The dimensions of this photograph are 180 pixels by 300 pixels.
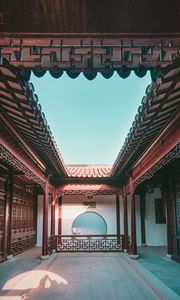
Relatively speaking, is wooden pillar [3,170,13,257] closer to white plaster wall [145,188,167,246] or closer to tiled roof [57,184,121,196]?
tiled roof [57,184,121,196]

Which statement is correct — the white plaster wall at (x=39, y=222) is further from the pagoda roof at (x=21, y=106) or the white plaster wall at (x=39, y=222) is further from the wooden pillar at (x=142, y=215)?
the pagoda roof at (x=21, y=106)

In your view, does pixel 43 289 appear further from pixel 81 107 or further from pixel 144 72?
pixel 81 107

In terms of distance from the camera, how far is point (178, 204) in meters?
8.34

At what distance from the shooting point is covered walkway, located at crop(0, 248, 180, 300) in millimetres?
5242

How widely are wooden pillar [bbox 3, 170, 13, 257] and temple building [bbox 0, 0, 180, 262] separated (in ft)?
0.10

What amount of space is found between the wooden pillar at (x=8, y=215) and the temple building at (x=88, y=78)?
0.10ft

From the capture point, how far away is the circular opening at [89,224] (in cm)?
1324

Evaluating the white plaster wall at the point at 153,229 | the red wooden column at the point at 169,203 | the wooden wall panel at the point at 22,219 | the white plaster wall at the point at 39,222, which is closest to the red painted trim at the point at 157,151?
the red wooden column at the point at 169,203

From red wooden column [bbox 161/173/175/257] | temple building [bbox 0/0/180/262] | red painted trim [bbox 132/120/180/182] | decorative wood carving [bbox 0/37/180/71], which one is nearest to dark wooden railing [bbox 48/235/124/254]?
temple building [bbox 0/0/180/262]

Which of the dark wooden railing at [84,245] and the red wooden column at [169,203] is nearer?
the red wooden column at [169,203]

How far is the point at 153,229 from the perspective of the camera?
1317 cm
